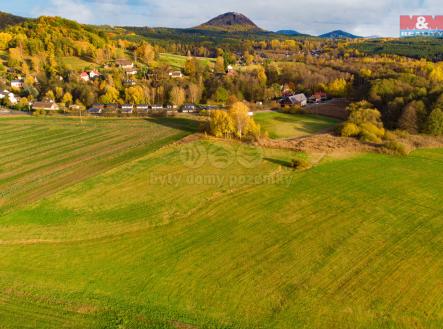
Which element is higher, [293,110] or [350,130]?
[293,110]

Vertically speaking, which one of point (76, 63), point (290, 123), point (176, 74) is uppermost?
point (76, 63)

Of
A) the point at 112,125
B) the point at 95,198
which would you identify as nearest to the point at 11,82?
the point at 112,125

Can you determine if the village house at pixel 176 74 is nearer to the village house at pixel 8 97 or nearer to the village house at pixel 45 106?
the village house at pixel 45 106

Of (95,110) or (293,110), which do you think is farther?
(95,110)

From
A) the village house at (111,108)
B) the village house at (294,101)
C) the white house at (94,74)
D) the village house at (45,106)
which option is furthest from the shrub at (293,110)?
the white house at (94,74)

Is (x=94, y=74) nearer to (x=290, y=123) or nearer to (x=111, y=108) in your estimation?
(x=111, y=108)

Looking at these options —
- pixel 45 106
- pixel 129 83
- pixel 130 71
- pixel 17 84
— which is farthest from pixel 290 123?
pixel 17 84

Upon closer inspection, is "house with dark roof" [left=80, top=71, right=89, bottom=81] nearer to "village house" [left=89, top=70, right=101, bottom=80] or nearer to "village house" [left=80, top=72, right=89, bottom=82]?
"village house" [left=80, top=72, right=89, bottom=82]
